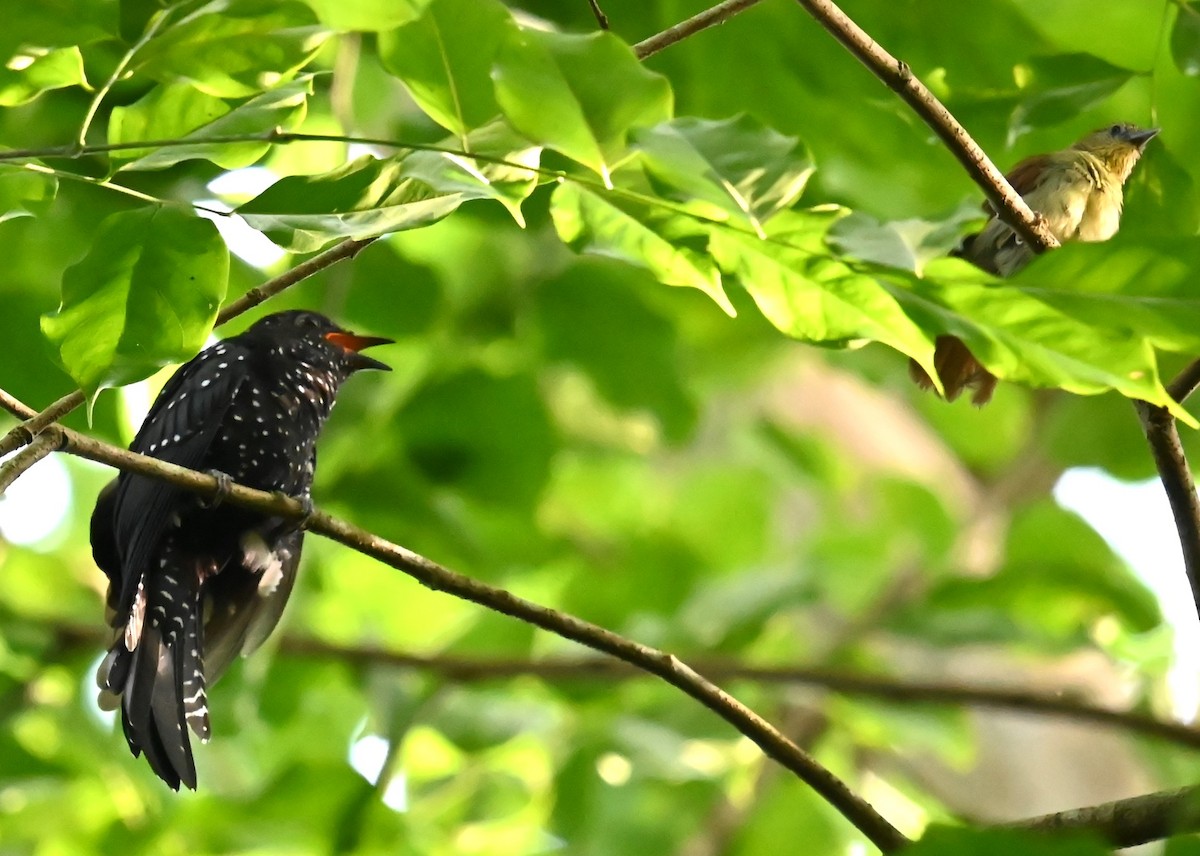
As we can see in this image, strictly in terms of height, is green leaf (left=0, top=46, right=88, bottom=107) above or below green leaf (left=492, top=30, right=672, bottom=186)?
below

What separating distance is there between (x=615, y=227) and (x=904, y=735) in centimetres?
244

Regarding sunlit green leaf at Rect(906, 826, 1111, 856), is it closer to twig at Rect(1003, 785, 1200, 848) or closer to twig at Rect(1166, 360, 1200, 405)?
twig at Rect(1003, 785, 1200, 848)

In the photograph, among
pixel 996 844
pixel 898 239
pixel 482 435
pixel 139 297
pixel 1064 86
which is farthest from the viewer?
pixel 482 435

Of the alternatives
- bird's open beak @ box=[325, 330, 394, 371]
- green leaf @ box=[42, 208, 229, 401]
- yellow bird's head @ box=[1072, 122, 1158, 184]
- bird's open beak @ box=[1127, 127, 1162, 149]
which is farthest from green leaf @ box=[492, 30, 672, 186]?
bird's open beak @ box=[325, 330, 394, 371]

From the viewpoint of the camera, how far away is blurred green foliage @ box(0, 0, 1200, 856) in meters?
1.40

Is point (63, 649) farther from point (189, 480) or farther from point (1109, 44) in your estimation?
point (1109, 44)

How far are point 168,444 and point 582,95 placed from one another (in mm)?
1638

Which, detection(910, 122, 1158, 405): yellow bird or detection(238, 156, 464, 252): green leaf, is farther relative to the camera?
detection(910, 122, 1158, 405): yellow bird

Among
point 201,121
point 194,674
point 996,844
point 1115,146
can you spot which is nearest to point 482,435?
point 194,674

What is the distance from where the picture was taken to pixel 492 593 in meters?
1.67

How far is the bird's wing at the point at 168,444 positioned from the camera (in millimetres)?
2451

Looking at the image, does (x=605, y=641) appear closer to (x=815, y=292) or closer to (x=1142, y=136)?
Result: (x=815, y=292)

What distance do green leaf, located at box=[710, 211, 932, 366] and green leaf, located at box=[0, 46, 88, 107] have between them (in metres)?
0.78

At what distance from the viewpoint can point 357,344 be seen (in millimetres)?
3186
